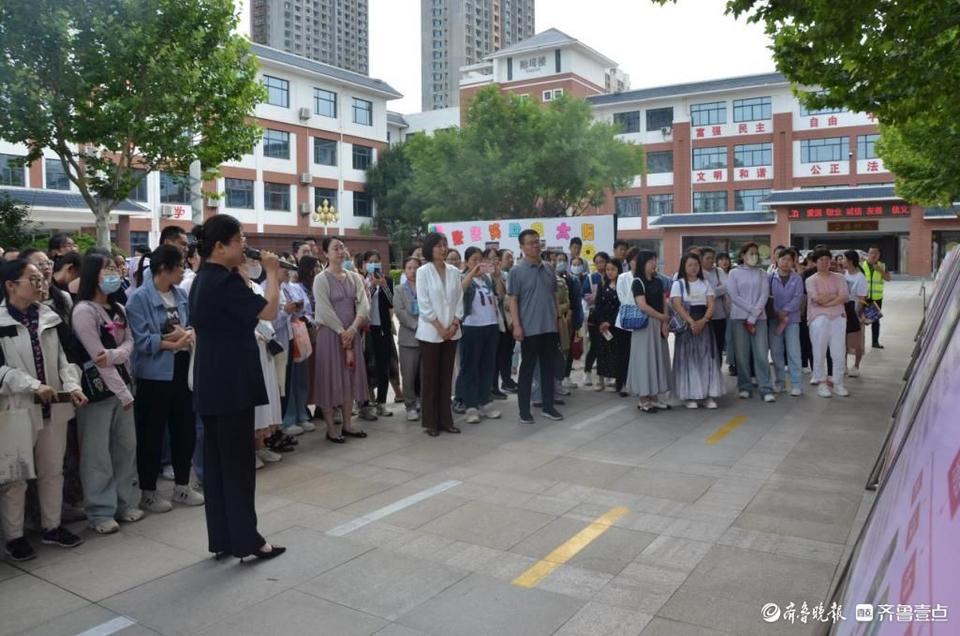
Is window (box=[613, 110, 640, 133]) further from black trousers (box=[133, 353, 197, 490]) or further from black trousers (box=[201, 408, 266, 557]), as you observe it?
black trousers (box=[201, 408, 266, 557])

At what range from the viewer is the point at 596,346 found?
9.53 meters

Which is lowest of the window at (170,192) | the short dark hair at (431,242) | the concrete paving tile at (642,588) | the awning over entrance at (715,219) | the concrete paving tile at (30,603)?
the concrete paving tile at (30,603)

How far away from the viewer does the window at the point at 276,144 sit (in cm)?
3775

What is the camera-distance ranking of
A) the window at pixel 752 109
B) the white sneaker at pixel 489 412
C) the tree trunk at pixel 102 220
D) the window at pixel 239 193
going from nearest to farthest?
the white sneaker at pixel 489 412 → the tree trunk at pixel 102 220 → the window at pixel 239 193 → the window at pixel 752 109

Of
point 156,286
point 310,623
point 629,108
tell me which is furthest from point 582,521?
point 629,108

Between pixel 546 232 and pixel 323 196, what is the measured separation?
28338mm

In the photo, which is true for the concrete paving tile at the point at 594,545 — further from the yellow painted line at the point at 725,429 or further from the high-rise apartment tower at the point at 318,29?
the high-rise apartment tower at the point at 318,29

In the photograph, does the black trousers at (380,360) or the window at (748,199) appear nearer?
the black trousers at (380,360)

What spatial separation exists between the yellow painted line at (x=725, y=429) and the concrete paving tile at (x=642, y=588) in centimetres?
288

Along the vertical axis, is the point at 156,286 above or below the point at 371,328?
above

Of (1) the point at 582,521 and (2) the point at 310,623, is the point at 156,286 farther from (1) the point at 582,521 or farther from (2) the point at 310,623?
(1) the point at 582,521

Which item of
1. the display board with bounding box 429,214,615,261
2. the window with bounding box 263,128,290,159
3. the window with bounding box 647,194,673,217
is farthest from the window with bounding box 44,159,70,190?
the window with bounding box 647,194,673,217

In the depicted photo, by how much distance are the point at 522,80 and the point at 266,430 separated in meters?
50.8

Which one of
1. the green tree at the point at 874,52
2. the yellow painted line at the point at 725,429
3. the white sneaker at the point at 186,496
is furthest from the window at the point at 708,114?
the white sneaker at the point at 186,496
